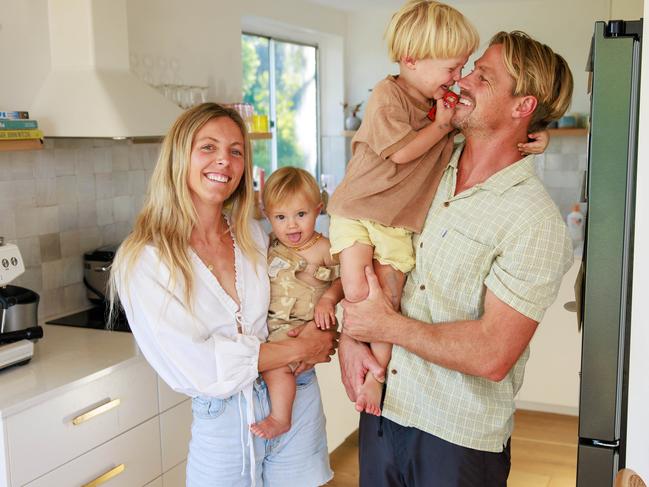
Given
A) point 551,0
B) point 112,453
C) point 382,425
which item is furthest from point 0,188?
point 551,0

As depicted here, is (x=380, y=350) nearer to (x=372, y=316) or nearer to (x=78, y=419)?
(x=372, y=316)

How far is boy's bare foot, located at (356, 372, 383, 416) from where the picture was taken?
5.98 feet

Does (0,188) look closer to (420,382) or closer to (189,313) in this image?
(189,313)

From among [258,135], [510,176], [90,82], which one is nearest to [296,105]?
[258,135]

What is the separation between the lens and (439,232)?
5.79 feet

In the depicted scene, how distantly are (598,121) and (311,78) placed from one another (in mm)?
4183

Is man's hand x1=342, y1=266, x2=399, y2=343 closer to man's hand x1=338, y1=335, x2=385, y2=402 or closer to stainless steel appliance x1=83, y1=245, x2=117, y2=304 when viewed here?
man's hand x1=338, y1=335, x2=385, y2=402

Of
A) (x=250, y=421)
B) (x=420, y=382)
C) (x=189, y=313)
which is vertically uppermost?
(x=189, y=313)

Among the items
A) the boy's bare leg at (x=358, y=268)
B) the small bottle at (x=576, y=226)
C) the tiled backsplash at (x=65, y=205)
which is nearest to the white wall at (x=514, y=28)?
the small bottle at (x=576, y=226)

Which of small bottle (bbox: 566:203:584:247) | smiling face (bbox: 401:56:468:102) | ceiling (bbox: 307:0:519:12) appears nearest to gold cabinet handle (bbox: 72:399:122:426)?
smiling face (bbox: 401:56:468:102)

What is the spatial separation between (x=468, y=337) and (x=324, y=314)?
1.72ft

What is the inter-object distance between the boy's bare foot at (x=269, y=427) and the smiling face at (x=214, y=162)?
60 centimetres

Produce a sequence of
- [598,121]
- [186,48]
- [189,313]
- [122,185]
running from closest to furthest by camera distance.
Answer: [598,121], [189,313], [122,185], [186,48]

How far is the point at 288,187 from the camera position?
6.91 ft
